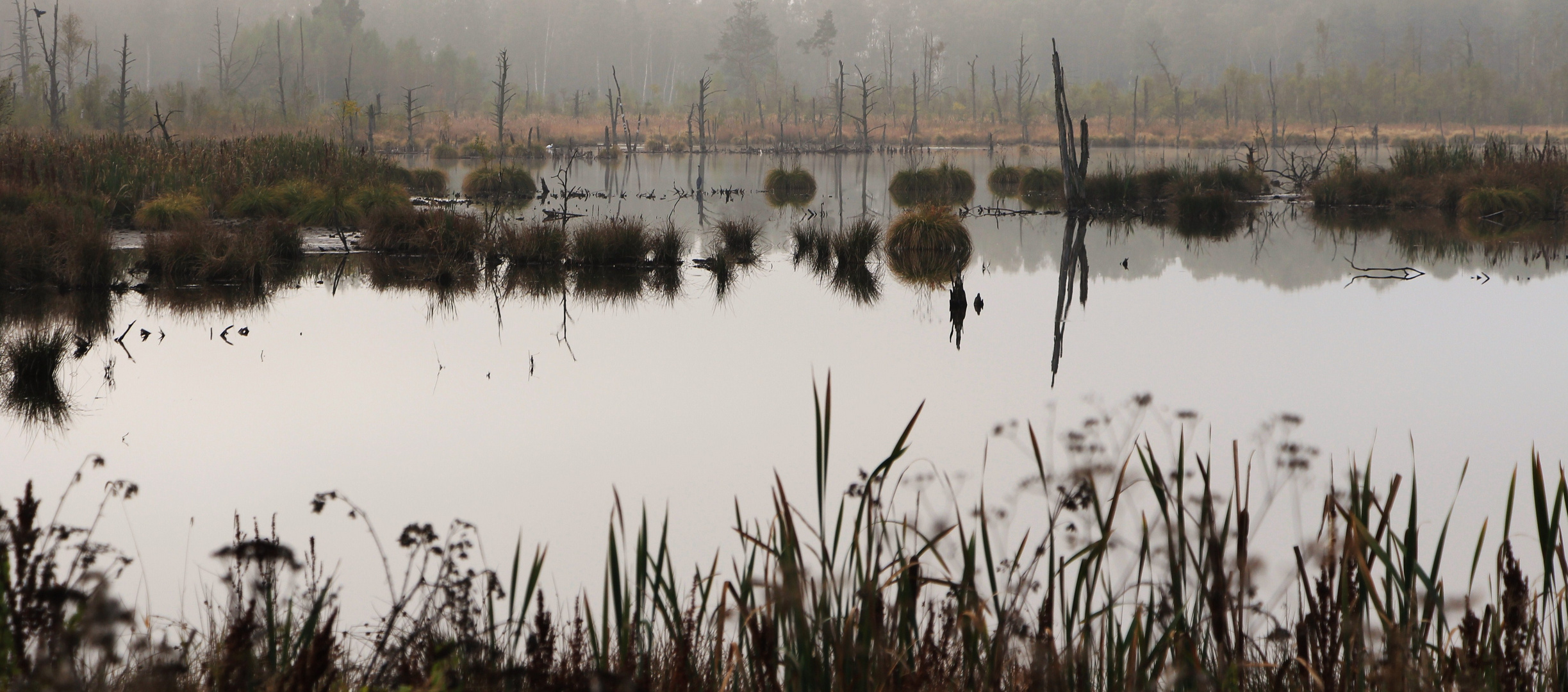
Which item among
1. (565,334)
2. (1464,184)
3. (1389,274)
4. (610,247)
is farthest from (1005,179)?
(565,334)

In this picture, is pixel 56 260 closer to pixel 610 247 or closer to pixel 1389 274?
pixel 610 247

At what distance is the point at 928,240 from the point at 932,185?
10.5 metres

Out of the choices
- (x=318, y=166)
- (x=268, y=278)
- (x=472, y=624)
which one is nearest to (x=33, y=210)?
(x=268, y=278)

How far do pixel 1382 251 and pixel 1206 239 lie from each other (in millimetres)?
2117

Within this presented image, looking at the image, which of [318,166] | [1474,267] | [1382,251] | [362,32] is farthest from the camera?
[362,32]

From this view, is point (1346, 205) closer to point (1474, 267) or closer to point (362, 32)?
point (1474, 267)

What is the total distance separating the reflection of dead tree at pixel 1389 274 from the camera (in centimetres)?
1050

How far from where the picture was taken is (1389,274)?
10766mm

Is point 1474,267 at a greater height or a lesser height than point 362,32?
lesser

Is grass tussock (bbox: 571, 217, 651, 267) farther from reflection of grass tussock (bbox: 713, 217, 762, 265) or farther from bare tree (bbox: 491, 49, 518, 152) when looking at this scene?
bare tree (bbox: 491, 49, 518, 152)

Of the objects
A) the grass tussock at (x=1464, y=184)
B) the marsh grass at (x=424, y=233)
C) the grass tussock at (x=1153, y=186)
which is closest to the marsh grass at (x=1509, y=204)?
the grass tussock at (x=1464, y=184)

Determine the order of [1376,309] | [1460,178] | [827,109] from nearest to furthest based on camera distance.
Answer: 1. [1376,309]
2. [1460,178]
3. [827,109]

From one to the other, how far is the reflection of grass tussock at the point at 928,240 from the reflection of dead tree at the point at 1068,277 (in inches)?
39.1

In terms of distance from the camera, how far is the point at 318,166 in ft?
54.9
